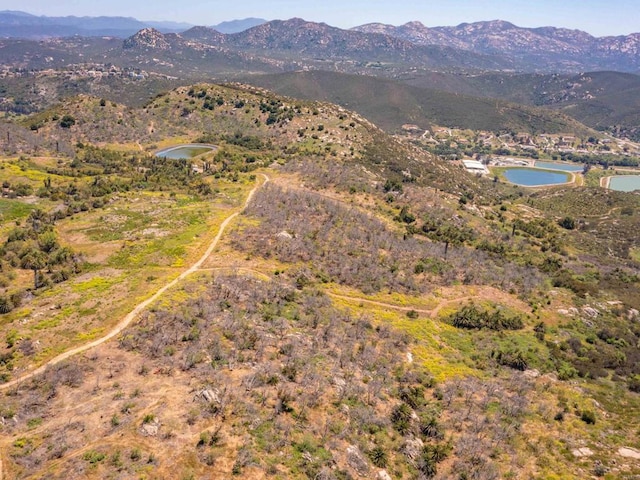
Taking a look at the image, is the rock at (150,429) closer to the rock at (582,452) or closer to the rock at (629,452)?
the rock at (582,452)

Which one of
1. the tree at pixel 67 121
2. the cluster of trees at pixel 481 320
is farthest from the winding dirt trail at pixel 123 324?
the tree at pixel 67 121

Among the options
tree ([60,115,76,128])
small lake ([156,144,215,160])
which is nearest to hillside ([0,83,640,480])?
small lake ([156,144,215,160])

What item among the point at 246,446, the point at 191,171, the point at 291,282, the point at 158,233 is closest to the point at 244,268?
the point at 291,282

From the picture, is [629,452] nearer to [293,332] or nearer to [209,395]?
[293,332]

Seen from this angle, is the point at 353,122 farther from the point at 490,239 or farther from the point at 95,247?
the point at 95,247

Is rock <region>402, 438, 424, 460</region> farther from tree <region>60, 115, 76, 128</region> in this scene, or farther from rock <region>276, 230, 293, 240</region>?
tree <region>60, 115, 76, 128</region>

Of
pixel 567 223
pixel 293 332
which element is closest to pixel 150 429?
pixel 293 332
